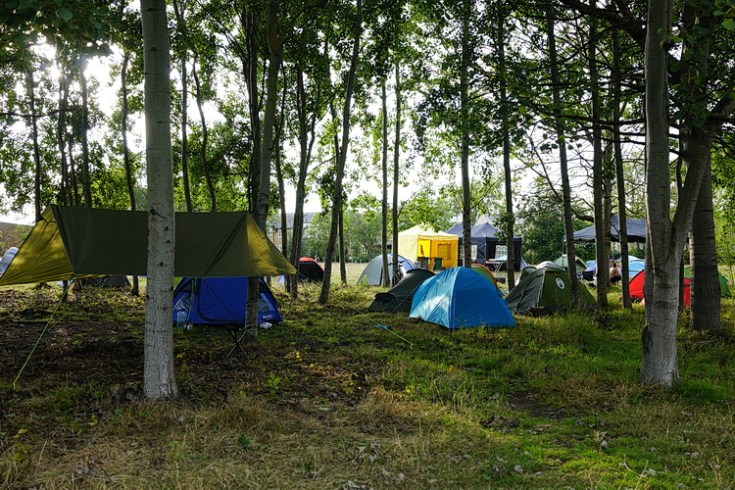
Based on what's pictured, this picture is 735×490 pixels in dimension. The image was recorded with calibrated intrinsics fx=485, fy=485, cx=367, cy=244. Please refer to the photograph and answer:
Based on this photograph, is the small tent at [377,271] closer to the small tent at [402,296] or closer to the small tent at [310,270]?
the small tent at [310,270]

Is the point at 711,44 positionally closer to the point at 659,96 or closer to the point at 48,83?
the point at 659,96

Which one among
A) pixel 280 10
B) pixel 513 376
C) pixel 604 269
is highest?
pixel 280 10

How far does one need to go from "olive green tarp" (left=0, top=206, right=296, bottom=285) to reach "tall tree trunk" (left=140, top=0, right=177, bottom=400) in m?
A: 1.50

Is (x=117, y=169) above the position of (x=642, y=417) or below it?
above

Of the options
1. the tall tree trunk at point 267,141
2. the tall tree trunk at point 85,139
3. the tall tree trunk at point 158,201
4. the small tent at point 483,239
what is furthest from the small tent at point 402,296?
the small tent at point 483,239

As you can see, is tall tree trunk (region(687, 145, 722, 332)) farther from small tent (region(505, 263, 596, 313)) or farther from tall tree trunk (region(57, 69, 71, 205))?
tall tree trunk (region(57, 69, 71, 205))

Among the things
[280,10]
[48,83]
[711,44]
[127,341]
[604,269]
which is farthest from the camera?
[48,83]

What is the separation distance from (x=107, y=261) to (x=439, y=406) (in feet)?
15.2

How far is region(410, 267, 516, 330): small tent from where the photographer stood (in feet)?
32.3

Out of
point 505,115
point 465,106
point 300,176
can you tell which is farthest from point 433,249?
point 505,115

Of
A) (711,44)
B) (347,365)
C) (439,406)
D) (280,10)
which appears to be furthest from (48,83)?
(711,44)

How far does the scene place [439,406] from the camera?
16.8 feet

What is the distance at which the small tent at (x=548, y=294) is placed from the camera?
1170 cm

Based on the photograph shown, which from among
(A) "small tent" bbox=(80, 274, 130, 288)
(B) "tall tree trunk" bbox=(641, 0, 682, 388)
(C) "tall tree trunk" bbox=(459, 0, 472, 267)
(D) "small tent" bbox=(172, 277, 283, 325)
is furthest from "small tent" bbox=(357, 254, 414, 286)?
(B) "tall tree trunk" bbox=(641, 0, 682, 388)
